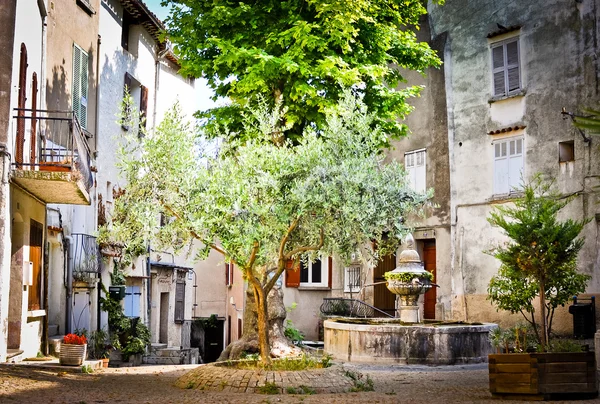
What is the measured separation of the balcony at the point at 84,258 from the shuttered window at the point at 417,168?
12.0m

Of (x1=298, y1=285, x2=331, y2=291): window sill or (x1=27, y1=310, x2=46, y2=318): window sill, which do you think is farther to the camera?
(x1=298, y1=285, x2=331, y2=291): window sill

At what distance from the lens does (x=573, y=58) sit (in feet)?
74.9

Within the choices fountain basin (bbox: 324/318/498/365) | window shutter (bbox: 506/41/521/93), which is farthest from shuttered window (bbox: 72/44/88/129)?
window shutter (bbox: 506/41/521/93)

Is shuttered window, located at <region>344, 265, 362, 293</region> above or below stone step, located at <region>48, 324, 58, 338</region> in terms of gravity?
above

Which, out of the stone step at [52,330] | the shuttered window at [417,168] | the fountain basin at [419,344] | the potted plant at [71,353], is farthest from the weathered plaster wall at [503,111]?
the potted plant at [71,353]

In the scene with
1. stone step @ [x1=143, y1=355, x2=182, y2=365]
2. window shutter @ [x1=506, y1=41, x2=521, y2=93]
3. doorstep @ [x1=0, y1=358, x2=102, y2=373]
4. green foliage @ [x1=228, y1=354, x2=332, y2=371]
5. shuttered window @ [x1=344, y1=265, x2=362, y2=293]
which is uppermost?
window shutter @ [x1=506, y1=41, x2=521, y2=93]

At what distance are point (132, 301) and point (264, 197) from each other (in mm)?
13485

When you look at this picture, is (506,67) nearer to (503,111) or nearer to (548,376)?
(503,111)

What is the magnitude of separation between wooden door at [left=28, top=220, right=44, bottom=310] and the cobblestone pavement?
2538mm

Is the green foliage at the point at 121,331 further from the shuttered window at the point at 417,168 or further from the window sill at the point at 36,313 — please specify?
the shuttered window at the point at 417,168

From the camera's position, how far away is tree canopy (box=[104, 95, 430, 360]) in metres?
12.0

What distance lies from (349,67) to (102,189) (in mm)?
8084

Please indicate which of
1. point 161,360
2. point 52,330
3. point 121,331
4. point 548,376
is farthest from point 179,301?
point 548,376

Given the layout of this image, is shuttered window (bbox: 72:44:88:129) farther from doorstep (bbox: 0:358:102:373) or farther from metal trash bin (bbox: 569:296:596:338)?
metal trash bin (bbox: 569:296:596:338)
